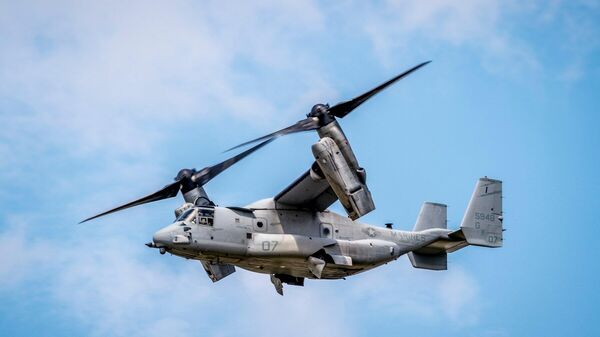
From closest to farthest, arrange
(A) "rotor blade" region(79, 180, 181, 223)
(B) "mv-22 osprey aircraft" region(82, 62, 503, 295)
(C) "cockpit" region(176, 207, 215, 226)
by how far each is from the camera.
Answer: (B) "mv-22 osprey aircraft" region(82, 62, 503, 295) < (C) "cockpit" region(176, 207, 215, 226) < (A) "rotor blade" region(79, 180, 181, 223)

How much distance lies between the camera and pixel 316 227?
1404 inches

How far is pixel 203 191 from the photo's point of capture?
124 feet

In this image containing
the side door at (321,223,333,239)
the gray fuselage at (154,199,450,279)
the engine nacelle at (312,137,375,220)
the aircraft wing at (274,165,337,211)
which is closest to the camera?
the engine nacelle at (312,137,375,220)

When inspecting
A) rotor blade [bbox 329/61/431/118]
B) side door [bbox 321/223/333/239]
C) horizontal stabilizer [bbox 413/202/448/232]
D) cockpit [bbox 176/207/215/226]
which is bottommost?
cockpit [bbox 176/207/215/226]

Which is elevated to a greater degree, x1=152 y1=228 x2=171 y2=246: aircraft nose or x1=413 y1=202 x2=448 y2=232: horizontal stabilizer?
x1=413 y1=202 x2=448 y2=232: horizontal stabilizer

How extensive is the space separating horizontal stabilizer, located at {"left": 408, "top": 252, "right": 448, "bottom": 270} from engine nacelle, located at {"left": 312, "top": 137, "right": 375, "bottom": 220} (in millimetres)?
5569

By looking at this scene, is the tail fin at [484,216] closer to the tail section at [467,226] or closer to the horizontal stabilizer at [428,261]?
the tail section at [467,226]

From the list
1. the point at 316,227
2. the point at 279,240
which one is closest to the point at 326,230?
the point at 316,227

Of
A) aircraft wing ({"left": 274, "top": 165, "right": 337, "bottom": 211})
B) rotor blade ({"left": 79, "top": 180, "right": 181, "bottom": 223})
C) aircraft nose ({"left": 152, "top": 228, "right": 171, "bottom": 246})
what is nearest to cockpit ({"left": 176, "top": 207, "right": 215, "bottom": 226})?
aircraft nose ({"left": 152, "top": 228, "right": 171, "bottom": 246})

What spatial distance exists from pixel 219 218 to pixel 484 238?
914cm

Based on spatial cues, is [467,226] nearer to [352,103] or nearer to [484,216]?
[484,216]

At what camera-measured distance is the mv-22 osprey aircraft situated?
3344cm

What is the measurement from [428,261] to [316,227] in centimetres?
484

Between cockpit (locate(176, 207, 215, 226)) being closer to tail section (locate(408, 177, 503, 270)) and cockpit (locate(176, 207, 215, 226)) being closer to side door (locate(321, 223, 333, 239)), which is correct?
side door (locate(321, 223, 333, 239))
